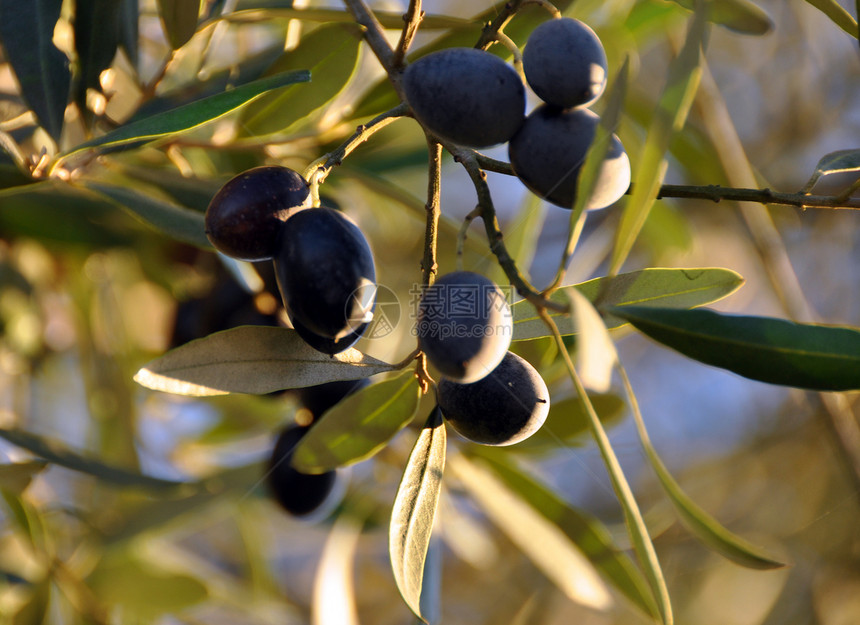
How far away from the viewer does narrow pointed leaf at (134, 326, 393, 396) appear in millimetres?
623

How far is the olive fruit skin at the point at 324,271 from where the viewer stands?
21.9 inches

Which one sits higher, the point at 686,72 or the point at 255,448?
the point at 686,72

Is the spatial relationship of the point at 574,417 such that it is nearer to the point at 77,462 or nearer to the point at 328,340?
the point at 328,340

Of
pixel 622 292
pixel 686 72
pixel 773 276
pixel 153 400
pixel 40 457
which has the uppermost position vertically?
pixel 686 72

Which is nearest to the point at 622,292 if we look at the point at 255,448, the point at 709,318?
the point at 709,318

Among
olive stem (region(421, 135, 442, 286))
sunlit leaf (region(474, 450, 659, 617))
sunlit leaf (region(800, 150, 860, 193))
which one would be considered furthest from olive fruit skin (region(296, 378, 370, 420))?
sunlit leaf (region(800, 150, 860, 193))

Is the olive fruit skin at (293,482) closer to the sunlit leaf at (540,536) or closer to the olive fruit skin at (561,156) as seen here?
the sunlit leaf at (540,536)

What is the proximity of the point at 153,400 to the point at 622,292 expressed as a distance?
4.47ft

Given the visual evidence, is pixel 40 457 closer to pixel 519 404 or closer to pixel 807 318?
pixel 519 404

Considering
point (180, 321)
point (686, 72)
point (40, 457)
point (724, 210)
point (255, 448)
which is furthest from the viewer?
point (724, 210)

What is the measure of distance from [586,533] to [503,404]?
534 mm

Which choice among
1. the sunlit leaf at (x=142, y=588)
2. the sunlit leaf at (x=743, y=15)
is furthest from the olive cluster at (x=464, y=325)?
the sunlit leaf at (x=142, y=588)

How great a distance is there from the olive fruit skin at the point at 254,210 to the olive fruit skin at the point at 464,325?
0.51ft

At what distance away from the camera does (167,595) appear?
47.4 inches
